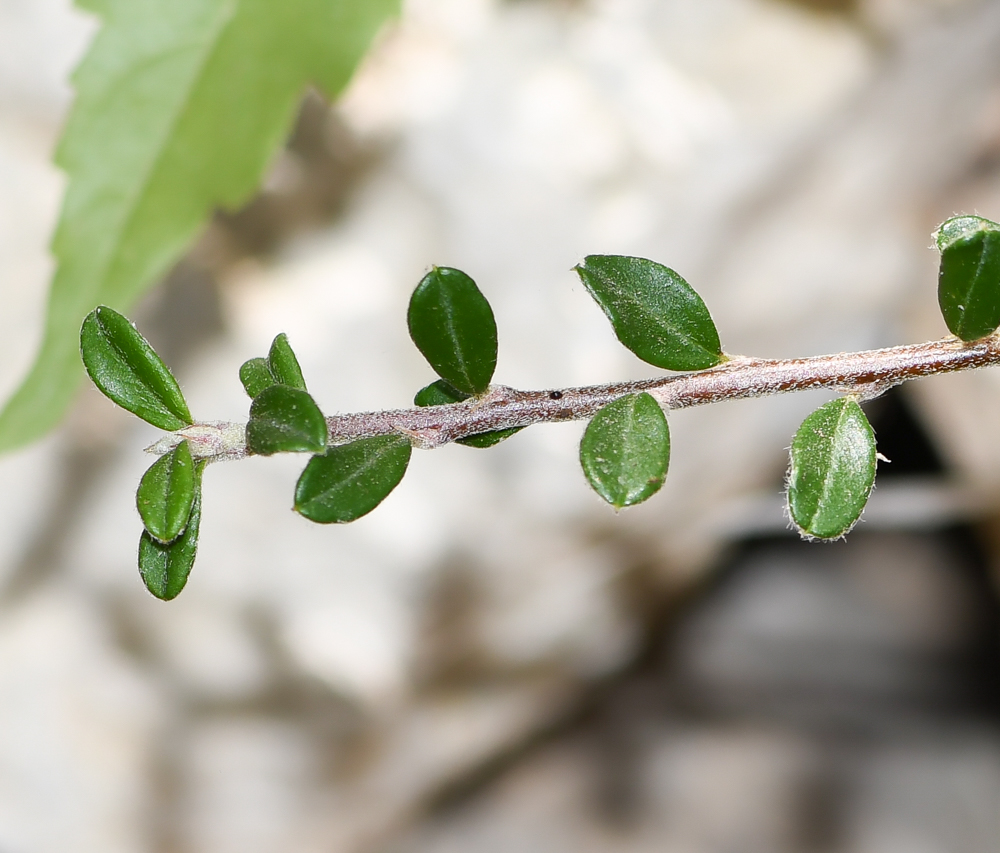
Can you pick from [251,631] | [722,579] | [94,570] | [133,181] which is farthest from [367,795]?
[133,181]

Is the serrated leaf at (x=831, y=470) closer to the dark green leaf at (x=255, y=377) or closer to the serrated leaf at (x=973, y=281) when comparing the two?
the serrated leaf at (x=973, y=281)

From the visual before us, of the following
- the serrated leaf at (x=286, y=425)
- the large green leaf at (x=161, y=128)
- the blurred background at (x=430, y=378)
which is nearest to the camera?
the serrated leaf at (x=286, y=425)

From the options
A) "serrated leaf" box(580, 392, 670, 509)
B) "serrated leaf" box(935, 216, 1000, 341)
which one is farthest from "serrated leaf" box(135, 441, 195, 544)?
"serrated leaf" box(935, 216, 1000, 341)

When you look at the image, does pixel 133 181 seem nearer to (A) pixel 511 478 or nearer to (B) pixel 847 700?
(A) pixel 511 478

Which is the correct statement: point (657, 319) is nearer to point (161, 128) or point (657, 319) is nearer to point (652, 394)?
point (652, 394)

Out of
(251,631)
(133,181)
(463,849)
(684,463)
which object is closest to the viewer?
(133,181)

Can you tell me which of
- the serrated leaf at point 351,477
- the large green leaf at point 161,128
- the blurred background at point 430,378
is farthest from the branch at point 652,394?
the blurred background at point 430,378

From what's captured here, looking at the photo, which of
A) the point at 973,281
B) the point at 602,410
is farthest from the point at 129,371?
the point at 973,281
